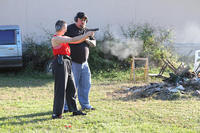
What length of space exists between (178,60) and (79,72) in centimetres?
883

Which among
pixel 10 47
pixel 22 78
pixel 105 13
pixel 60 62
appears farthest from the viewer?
pixel 105 13

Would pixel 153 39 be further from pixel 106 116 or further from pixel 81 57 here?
pixel 106 116

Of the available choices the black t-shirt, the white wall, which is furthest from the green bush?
the black t-shirt

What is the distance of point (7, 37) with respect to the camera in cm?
1130

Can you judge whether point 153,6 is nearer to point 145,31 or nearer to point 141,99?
point 145,31

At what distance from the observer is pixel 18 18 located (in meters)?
13.8

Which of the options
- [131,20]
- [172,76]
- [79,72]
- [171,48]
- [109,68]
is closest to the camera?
[79,72]

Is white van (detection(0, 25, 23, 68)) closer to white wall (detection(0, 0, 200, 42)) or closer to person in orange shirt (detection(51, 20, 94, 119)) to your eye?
white wall (detection(0, 0, 200, 42))

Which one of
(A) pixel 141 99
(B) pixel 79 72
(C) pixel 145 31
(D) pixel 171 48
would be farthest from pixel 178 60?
(B) pixel 79 72

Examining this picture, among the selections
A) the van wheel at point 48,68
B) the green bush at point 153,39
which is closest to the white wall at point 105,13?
the green bush at point 153,39

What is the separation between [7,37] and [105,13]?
522 centimetres

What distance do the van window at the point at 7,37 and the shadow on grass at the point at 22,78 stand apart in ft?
4.64

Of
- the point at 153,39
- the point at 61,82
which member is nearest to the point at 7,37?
the point at 153,39

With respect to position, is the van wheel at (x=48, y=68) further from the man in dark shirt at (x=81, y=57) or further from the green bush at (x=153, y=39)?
the man in dark shirt at (x=81, y=57)
